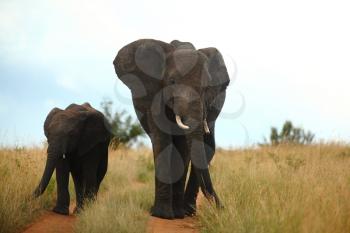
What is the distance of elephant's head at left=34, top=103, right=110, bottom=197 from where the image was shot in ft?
30.6

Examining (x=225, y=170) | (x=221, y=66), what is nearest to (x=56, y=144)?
(x=221, y=66)

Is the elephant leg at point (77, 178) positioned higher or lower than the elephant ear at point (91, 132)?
lower

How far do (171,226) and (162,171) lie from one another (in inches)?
39.9

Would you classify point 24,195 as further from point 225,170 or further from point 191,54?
point 225,170

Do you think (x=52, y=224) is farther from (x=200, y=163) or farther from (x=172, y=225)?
(x=200, y=163)

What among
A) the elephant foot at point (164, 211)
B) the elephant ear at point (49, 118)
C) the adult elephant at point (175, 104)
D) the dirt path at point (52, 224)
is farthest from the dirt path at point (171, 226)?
the elephant ear at point (49, 118)

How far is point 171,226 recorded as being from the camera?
8430 mm

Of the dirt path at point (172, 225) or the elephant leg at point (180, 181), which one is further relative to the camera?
the elephant leg at point (180, 181)

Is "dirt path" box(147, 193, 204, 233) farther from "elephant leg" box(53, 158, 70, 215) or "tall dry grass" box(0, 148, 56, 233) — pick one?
"tall dry grass" box(0, 148, 56, 233)

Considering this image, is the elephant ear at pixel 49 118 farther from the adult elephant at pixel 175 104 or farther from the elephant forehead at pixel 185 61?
the elephant forehead at pixel 185 61

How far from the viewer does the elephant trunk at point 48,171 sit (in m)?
9.04

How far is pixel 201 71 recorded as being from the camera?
836 cm

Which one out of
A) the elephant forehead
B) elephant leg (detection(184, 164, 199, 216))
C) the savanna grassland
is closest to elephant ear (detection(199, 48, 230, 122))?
the elephant forehead

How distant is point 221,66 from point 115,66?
1.86 metres
